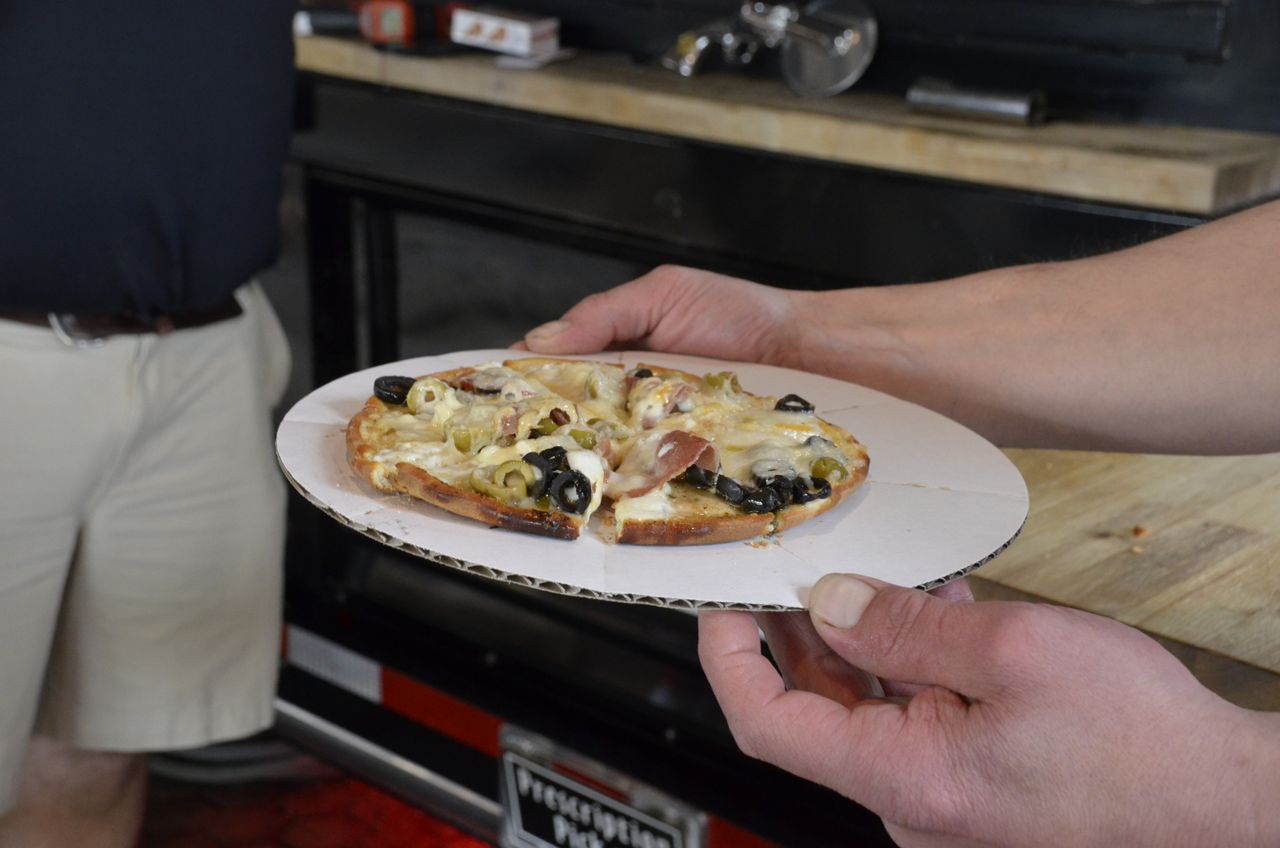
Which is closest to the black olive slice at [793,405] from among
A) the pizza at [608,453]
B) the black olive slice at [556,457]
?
the pizza at [608,453]

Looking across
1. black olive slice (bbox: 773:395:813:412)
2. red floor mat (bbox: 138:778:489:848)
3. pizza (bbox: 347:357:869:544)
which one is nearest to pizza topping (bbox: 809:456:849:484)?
pizza (bbox: 347:357:869:544)

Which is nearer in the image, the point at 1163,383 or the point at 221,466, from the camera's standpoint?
the point at 1163,383

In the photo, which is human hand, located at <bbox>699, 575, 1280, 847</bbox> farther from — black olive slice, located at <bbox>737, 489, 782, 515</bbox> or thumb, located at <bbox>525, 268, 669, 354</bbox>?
thumb, located at <bbox>525, 268, 669, 354</bbox>

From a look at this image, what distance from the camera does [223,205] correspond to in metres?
1.78

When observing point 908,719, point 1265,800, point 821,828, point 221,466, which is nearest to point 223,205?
point 221,466

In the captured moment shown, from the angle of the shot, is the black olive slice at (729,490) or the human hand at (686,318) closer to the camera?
the black olive slice at (729,490)

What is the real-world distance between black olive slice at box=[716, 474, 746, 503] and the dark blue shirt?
1.01 metres

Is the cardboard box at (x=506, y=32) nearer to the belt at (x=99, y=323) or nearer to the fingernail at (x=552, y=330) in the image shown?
the belt at (x=99, y=323)

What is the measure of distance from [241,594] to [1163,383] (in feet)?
4.35

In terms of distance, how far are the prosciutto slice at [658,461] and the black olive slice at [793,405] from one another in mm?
108

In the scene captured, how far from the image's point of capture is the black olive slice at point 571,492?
0.92m

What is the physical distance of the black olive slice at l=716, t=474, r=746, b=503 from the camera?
948mm

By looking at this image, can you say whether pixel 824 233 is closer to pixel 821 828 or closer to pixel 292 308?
pixel 821 828

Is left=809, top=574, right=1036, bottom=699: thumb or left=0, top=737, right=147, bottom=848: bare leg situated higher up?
left=809, top=574, right=1036, bottom=699: thumb
